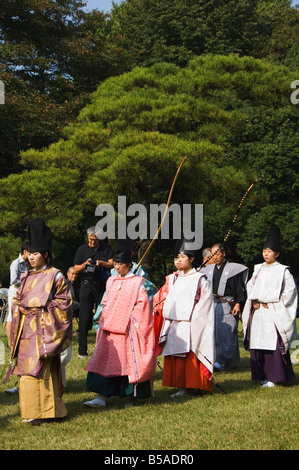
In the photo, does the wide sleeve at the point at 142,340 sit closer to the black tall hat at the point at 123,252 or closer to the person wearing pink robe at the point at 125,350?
the person wearing pink robe at the point at 125,350

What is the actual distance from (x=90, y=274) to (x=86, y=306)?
48 centimetres

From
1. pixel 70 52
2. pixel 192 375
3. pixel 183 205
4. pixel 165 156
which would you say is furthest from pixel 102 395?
pixel 70 52

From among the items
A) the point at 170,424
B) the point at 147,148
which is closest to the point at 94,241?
the point at 170,424

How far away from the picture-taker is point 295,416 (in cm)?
509

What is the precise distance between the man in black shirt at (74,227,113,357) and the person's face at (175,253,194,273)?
1964 millimetres

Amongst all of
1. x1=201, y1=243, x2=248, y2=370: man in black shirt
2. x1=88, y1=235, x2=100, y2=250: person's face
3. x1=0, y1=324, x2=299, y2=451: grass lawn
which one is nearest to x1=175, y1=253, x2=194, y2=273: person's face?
x1=0, y1=324, x2=299, y2=451: grass lawn

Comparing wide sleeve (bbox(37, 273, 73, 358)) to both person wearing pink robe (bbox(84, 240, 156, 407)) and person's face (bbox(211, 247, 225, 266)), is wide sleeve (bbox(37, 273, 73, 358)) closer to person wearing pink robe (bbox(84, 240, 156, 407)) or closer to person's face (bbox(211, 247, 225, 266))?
person wearing pink robe (bbox(84, 240, 156, 407))

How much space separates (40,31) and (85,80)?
7.35ft

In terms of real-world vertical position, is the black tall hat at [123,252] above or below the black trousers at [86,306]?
above

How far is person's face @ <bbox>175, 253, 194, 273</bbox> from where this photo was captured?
6582 mm

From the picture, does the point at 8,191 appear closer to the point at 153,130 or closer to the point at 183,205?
the point at 153,130

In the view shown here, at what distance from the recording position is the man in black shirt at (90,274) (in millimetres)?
8406

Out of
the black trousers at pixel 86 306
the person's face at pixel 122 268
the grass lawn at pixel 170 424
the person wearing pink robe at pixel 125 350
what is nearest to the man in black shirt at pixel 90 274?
the black trousers at pixel 86 306

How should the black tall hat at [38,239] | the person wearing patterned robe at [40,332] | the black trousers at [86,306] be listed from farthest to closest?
the black trousers at [86,306]
the black tall hat at [38,239]
the person wearing patterned robe at [40,332]
